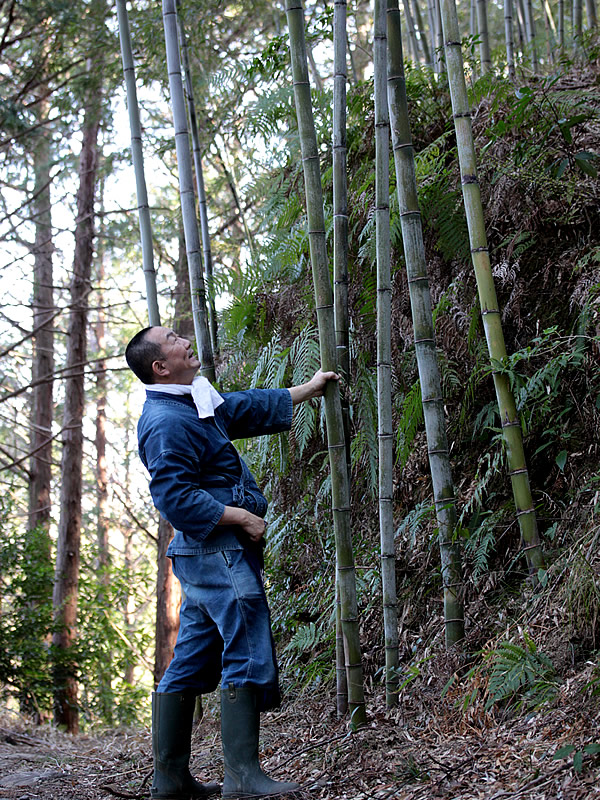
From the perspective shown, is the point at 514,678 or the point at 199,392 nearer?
the point at 514,678

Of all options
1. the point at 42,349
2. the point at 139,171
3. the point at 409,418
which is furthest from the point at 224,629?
the point at 42,349

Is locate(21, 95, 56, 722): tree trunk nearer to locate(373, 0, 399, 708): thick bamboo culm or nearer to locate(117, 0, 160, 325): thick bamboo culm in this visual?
locate(117, 0, 160, 325): thick bamboo culm

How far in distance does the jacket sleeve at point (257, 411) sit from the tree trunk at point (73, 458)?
584cm

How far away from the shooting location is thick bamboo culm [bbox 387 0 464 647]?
249 cm

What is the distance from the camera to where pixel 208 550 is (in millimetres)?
2254

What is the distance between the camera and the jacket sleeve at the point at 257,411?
2.55 metres

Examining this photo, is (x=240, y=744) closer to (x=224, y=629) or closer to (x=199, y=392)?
(x=224, y=629)

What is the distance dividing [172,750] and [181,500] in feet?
2.74

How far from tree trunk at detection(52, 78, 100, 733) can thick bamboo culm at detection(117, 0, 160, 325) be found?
4948mm

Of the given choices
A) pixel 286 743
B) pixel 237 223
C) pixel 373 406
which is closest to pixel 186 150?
pixel 373 406

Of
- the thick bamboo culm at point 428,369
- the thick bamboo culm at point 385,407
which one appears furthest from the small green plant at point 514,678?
the thick bamboo culm at point 385,407

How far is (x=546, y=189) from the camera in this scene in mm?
3139

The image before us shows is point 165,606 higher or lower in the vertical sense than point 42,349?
lower

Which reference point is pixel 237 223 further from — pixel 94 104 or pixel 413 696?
pixel 413 696
